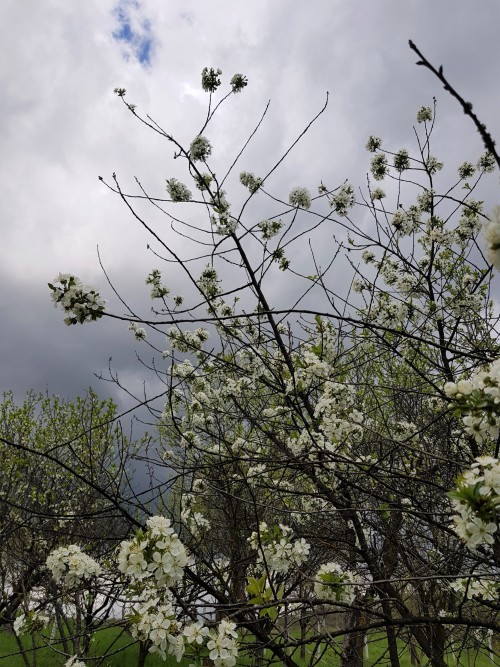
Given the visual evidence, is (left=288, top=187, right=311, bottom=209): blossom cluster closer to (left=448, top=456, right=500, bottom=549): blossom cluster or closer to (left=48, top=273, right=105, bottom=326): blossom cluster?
(left=48, top=273, right=105, bottom=326): blossom cluster

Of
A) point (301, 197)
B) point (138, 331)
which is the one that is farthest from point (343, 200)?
point (138, 331)

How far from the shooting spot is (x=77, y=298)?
8.86ft

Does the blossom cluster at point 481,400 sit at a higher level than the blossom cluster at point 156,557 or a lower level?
higher

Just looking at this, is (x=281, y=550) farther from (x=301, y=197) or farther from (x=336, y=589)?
(x=301, y=197)

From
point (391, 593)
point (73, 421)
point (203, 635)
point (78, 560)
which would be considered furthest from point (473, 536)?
point (73, 421)

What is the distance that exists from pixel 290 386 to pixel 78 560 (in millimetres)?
1978

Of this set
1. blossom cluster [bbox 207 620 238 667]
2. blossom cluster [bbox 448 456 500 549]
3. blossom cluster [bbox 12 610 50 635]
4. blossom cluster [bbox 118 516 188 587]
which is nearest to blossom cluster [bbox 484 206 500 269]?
blossom cluster [bbox 448 456 500 549]

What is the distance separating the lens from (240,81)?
14.0 feet

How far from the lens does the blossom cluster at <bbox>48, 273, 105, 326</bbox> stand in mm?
2703

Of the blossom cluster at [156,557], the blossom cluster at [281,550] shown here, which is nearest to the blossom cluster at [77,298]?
the blossom cluster at [156,557]

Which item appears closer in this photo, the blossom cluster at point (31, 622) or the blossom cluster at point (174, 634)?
the blossom cluster at point (174, 634)

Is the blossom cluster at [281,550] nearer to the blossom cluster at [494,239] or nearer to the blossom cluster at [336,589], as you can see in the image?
the blossom cluster at [336,589]

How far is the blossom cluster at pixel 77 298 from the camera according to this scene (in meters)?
2.70

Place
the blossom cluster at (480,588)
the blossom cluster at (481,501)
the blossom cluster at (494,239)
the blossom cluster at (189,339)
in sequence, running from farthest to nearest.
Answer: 1. the blossom cluster at (189,339)
2. the blossom cluster at (480,588)
3. the blossom cluster at (481,501)
4. the blossom cluster at (494,239)
